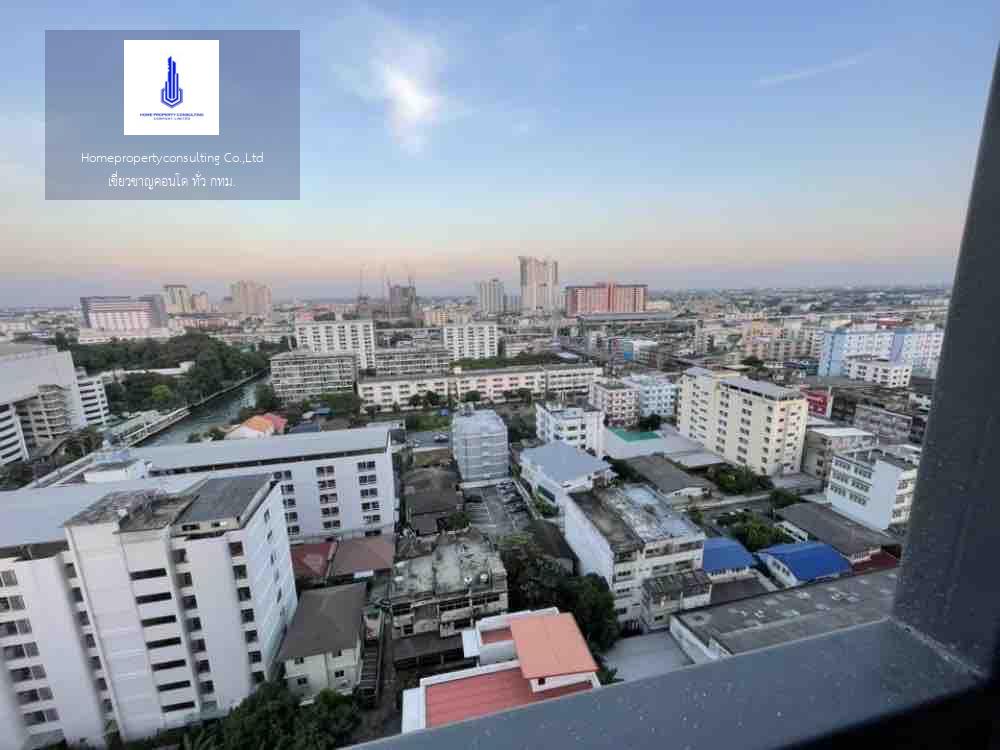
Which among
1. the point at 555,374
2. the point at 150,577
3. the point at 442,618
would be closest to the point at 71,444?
the point at 150,577

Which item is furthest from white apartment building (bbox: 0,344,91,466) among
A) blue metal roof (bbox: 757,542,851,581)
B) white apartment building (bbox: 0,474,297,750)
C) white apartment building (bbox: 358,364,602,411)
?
blue metal roof (bbox: 757,542,851,581)

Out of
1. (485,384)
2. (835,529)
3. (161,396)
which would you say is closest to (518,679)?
(835,529)

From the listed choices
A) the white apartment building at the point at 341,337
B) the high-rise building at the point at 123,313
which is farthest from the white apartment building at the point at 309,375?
the high-rise building at the point at 123,313

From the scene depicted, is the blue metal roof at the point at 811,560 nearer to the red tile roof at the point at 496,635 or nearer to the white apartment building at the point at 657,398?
the red tile roof at the point at 496,635

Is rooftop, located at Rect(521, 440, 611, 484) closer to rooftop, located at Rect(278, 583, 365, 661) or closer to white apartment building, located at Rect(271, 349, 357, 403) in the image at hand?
rooftop, located at Rect(278, 583, 365, 661)

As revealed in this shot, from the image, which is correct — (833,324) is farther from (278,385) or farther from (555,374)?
(278,385)
